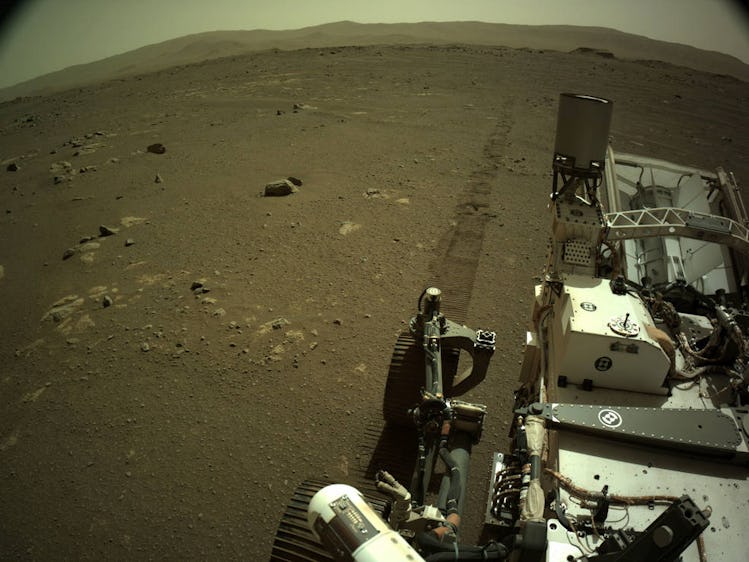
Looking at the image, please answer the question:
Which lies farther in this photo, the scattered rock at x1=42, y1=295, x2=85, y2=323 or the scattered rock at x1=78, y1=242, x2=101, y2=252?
the scattered rock at x1=78, y1=242, x2=101, y2=252

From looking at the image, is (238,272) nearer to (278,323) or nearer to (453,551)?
(278,323)

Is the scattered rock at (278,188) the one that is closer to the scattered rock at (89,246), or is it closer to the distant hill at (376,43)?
the scattered rock at (89,246)

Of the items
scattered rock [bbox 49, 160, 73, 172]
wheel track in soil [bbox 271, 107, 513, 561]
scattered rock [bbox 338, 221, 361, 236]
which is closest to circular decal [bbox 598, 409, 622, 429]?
wheel track in soil [bbox 271, 107, 513, 561]

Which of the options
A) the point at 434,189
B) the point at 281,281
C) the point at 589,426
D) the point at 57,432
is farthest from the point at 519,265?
the point at 57,432

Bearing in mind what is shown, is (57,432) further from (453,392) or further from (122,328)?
Answer: (453,392)

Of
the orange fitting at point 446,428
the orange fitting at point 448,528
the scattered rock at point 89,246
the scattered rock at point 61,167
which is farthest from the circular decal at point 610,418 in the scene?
the scattered rock at point 61,167

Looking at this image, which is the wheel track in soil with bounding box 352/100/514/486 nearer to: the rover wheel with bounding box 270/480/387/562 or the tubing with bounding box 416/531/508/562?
the rover wheel with bounding box 270/480/387/562
